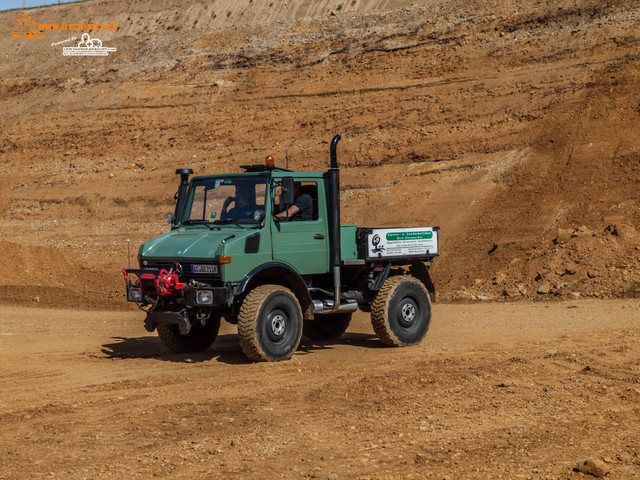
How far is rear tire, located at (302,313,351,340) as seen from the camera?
13969 millimetres

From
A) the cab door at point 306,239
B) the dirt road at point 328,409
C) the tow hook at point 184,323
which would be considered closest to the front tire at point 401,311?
the dirt road at point 328,409

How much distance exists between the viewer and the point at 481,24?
114 ft

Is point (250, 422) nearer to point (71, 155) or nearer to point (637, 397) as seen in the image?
point (637, 397)

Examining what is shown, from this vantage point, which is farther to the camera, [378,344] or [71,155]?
[71,155]

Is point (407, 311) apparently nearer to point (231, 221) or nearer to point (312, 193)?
point (312, 193)

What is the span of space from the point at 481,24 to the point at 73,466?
31.7 meters

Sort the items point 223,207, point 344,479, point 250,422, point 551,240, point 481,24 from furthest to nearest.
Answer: point 481,24 → point 551,240 → point 223,207 → point 250,422 → point 344,479

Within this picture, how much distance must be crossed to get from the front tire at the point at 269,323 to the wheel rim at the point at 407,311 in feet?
6.78

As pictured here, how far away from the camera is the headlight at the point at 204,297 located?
10.6 m

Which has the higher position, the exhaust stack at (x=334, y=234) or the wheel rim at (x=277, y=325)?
the exhaust stack at (x=334, y=234)

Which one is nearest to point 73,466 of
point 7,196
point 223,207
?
point 223,207

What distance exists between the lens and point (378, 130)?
1297 inches

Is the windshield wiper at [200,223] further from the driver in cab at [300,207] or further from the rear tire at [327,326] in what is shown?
the rear tire at [327,326]

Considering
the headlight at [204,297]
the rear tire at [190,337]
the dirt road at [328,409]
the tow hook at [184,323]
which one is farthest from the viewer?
the rear tire at [190,337]
